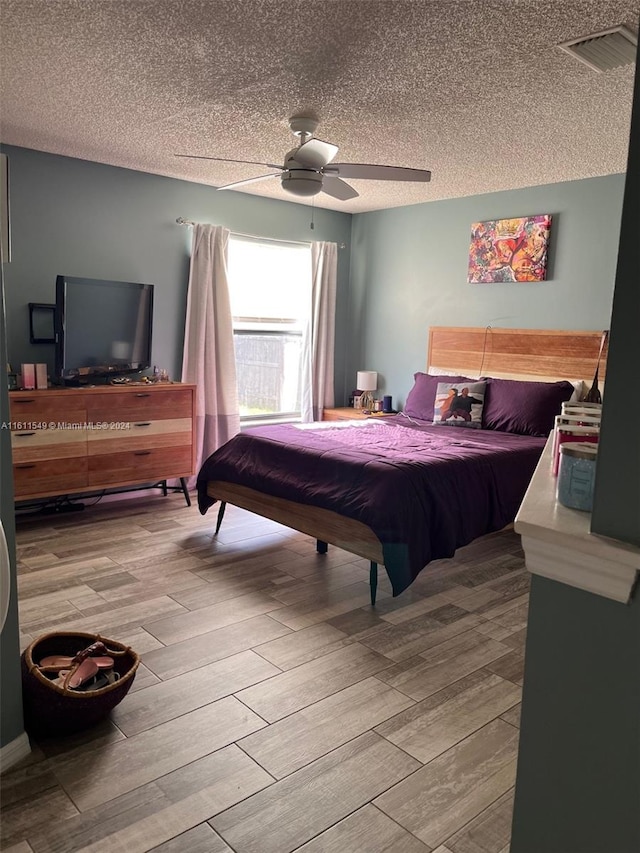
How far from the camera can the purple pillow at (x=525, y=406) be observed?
4.46 metres

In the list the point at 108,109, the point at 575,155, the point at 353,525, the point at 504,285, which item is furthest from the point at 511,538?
the point at 108,109

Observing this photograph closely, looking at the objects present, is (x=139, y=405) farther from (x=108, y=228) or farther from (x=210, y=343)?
(x=108, y=228)

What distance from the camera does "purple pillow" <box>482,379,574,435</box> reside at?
176 inches

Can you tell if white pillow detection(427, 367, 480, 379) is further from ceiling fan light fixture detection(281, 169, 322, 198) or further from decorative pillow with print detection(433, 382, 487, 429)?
ceiling fan light fixture detection(281, 169, 322, 198)

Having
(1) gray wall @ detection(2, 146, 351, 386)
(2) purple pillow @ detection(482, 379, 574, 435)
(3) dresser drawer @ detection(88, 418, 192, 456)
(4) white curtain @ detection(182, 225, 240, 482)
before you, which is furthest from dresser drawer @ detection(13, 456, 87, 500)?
(2) purple pillow @ detection(482, 379, 574, 435)

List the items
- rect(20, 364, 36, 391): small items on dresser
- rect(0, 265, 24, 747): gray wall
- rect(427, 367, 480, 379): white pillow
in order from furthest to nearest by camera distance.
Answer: rect(427, 367, 480, 379): white pillow < rect(20, 364, 36, 391): small items on dresser < rect(0, 265, 24, 747): gray wall

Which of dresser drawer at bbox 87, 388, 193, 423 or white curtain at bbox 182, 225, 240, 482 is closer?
dresser drawer at bbox 87, 388, 193, 423

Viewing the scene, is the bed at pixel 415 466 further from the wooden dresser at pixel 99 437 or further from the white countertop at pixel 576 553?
the white countertop at pixel 576 553

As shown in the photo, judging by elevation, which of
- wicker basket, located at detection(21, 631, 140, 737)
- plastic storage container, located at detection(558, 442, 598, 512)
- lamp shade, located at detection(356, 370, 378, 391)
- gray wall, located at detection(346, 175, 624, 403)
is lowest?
wicker basket, located at detection(21, 631, 140, 737)

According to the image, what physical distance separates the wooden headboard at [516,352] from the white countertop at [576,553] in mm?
3552

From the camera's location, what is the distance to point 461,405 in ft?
15.7

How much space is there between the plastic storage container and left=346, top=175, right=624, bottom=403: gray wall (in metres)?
3.60

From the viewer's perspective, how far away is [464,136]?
3.56 meters

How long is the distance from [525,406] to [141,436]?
9.01 ft
